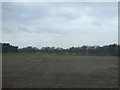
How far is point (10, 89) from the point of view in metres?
9.11

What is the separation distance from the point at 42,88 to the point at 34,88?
0.34 meters

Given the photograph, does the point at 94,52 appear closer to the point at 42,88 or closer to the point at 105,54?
the point at 105,54

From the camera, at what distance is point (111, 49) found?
45.5m

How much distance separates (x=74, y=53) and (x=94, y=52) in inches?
185

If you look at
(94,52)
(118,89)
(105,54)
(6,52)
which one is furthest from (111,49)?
(118,89)

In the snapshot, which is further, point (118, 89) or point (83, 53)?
→ point (83, 53)

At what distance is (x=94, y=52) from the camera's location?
53844 mm

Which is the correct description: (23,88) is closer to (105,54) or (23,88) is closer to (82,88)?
(82,88)

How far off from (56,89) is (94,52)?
4546cm

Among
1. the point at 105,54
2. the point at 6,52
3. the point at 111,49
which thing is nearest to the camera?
the point at 6,52

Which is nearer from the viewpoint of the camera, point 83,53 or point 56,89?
point 56,89

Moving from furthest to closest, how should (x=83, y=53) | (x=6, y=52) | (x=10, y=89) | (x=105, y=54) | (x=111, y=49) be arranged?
Answer: (x=83, y=53) < (x=105, y=54) < (x=111, y=49) < (x=6, y=52) < (x=10, y=89)

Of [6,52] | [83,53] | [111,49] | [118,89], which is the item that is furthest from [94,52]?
[118,89]

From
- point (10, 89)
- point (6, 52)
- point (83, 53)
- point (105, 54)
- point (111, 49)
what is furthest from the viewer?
point (83, 53)
